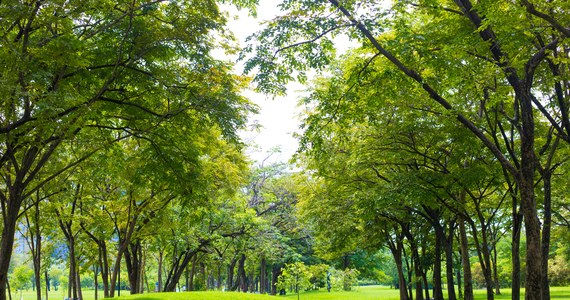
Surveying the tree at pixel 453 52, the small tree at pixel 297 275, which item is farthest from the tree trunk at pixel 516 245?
the small tree at pixel 297 275

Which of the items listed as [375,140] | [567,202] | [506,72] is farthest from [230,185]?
[567,202]

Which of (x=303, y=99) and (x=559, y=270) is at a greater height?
(x=303, y=99)

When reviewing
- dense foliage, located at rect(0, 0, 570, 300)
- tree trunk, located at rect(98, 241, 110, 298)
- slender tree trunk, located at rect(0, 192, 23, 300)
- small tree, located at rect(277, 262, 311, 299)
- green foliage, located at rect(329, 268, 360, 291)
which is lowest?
green foliage, located at rect(329, 268, 360, 291)

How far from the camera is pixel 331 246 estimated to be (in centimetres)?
1991

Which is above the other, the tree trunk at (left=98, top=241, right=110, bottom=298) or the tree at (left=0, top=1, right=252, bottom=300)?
the tree at (left=0, top=1, right=252, bottom=300)

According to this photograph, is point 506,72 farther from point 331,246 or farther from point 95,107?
point 331,246

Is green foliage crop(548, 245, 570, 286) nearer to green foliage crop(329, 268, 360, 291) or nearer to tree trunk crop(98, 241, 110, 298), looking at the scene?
green foliage crop(329, 268, 360, 291)

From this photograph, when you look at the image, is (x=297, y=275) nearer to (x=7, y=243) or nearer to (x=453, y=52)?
(x=7, y=243)

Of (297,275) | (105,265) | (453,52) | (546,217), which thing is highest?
(453,52)

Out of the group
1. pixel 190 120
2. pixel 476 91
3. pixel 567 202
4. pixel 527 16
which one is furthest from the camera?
pixel 567 202

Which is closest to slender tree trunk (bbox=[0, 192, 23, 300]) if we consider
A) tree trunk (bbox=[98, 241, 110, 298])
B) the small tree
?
tree trunk (bbox=[98, 241, 110, 298])

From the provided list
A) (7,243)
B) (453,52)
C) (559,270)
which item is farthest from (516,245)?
(559,270)

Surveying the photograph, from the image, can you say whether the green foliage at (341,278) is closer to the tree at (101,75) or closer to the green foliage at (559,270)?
the tree at (101,75)

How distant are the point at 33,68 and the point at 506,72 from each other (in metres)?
8.69
